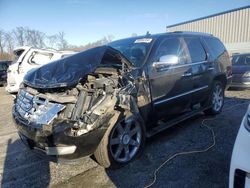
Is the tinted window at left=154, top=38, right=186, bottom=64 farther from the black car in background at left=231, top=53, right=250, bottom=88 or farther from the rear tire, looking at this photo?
the black car in background at left=231, top=53, right=250, bottom=88

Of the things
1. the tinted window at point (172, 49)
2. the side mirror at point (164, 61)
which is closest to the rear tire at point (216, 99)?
the tinted window at point (172, 49)

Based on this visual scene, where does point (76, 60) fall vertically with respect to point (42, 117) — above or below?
above

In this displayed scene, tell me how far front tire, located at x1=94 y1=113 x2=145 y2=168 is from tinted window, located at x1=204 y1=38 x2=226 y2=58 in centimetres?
297

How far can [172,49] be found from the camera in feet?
14.8

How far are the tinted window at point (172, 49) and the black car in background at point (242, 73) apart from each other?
558 cm

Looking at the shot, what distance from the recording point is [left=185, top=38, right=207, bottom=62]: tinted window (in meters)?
4.93

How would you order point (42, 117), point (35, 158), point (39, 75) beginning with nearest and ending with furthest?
point (42, 117), point (39, 75), point (35, 158)

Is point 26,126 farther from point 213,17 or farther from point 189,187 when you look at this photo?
point 213,17

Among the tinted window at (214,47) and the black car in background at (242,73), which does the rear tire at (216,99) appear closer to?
the tinted window at (214,47)

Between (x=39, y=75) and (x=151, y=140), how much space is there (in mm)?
2229

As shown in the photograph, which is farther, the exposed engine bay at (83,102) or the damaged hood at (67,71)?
the damaged hood at (67,71)

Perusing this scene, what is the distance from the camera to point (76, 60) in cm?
376

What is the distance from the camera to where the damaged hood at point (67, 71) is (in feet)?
10.7

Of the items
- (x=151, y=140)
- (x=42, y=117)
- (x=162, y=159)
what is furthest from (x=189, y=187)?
(x=42, y=117)
